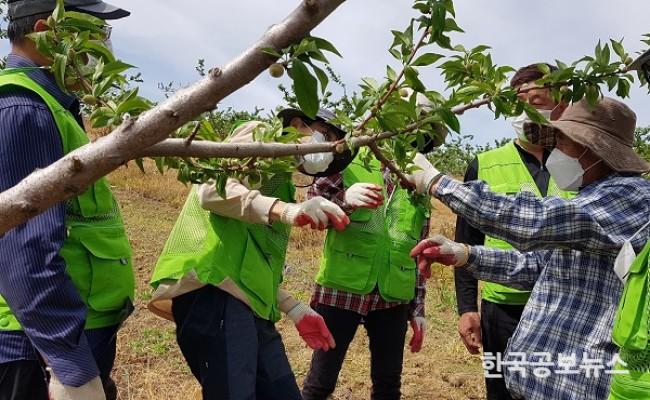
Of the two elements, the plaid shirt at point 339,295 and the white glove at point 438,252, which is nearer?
the white glove at point 438,252

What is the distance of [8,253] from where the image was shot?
134 centimetres

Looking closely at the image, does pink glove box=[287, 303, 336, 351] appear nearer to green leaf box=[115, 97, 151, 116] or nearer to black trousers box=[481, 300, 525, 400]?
black trousers box=[481, 300, 525, 400]

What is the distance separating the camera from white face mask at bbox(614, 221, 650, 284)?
1.58 meters

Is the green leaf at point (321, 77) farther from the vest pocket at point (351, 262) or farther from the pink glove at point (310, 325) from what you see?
the vest pocket at point (351, 262)

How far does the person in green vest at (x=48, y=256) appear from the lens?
4.36ft

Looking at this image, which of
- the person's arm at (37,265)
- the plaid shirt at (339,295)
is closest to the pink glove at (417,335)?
the plaid shirt at (339,295)

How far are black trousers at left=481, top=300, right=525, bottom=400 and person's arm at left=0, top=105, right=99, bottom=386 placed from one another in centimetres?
167

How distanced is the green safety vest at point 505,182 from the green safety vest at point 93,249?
1465 millimetres

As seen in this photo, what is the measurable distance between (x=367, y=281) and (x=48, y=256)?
1.55 m

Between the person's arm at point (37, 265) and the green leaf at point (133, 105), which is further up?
the green leaf at point (133, 105)

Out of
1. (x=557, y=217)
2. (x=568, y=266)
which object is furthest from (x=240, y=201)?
(x=568, y=266)

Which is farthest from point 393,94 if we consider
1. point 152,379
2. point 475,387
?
point 475,387

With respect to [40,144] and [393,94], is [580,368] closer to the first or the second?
[393,94]

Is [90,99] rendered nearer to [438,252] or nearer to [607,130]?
[438,252]
